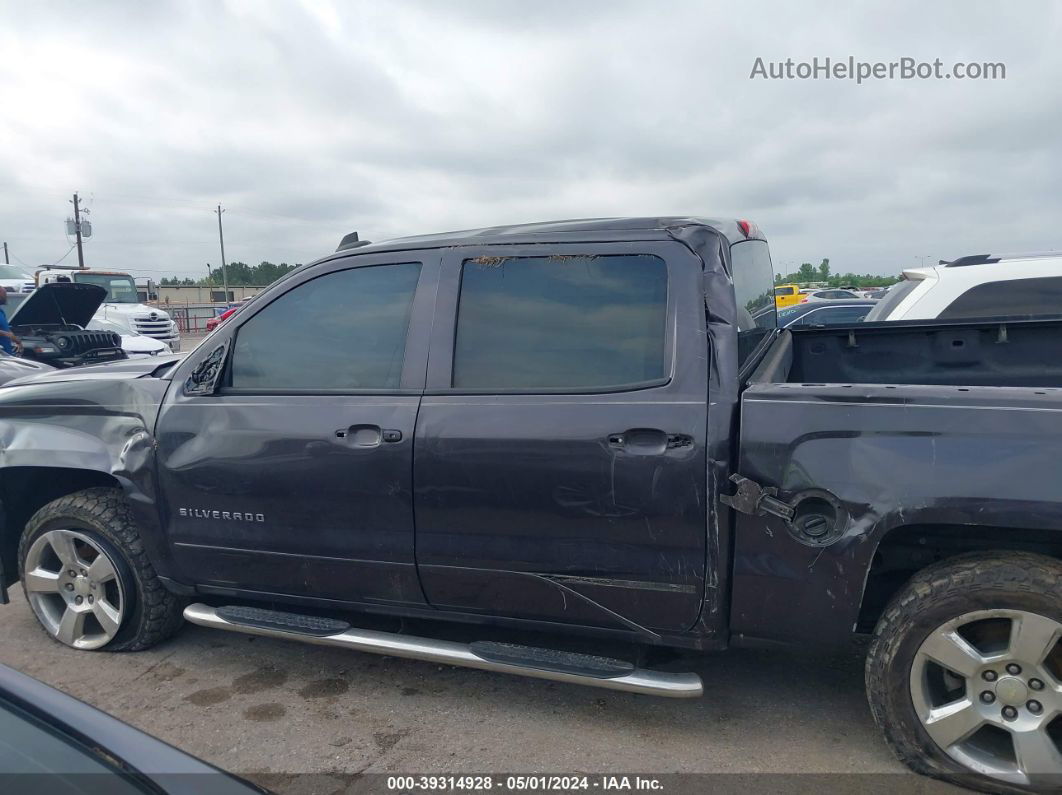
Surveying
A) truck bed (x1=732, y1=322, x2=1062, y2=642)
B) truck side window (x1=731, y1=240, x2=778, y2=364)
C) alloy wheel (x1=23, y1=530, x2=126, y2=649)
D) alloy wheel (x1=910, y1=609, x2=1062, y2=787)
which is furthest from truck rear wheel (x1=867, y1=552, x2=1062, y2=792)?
alloy wheel (x1=23, y1=530, x2=126, y2=649)

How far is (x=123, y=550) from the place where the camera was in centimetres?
356

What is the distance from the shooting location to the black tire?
11.7 feet

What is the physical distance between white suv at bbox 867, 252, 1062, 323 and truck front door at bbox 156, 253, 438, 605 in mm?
3446

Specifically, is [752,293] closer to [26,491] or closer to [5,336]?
[26,491]

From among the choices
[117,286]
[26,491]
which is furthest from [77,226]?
[26,491]

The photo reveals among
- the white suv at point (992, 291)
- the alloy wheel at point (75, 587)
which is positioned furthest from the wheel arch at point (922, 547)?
the alloy wheel at point (75, 587)

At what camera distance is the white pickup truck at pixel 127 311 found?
1687 centimetres

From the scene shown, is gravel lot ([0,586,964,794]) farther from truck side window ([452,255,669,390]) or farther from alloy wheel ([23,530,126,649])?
truck side window ([452,255,669,390])

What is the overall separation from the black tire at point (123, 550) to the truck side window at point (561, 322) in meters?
1.82

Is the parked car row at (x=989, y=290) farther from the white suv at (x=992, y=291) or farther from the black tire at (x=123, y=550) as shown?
the black tire at (x=123, y=550)

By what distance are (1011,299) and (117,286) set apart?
19.2m

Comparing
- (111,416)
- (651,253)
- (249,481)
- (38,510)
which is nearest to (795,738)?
(651,253)

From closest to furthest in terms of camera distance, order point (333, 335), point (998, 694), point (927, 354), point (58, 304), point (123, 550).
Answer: point (998, 694), point (333, 335), point (123, 550), point (927, 354), point (58, 304)

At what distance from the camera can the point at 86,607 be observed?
3.68 m
